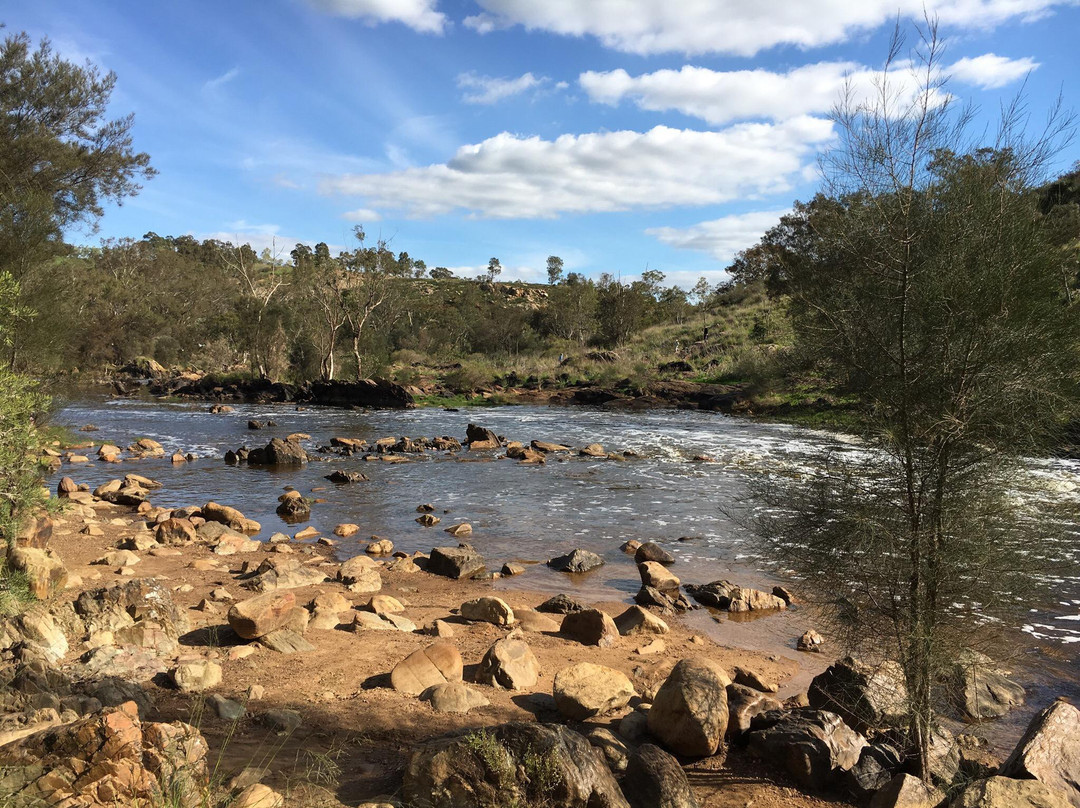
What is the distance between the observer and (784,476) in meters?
5.52

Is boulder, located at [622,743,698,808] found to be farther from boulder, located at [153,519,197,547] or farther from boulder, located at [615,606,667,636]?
boulder, located at [153,519,197,547]

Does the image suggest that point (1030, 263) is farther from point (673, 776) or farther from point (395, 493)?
point (395, 493)

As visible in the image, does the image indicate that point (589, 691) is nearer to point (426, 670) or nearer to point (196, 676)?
point (426, 670)

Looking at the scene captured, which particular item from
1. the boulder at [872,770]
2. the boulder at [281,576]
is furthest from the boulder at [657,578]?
the boulder at [872,770]

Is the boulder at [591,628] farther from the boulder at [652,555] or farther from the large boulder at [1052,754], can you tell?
the large boulder at [1052,754]

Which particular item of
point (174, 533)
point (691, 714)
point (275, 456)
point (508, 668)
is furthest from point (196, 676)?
point (275, 456)

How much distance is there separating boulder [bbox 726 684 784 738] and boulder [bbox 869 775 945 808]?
3.22 feet

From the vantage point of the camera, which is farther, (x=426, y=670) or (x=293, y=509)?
(x=293, y=509)

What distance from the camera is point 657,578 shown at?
9734 millimetres

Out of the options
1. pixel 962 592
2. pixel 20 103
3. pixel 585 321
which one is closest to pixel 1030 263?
pixel 962 592

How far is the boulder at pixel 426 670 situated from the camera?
563 cm

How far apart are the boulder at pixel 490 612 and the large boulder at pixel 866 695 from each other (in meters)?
3.48

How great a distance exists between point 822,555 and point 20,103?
2263 cm

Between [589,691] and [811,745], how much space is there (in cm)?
159
